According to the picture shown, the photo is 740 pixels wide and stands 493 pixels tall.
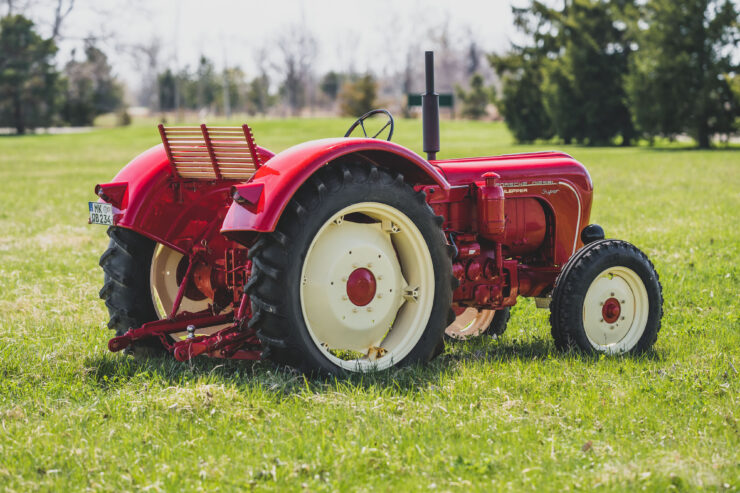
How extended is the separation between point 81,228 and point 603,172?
15.3 metres

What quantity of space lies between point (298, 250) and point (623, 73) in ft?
137

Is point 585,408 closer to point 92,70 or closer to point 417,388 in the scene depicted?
point 417,388

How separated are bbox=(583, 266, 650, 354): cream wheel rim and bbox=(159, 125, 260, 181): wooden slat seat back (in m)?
2.24

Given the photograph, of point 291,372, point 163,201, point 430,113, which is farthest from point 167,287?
point 430,113

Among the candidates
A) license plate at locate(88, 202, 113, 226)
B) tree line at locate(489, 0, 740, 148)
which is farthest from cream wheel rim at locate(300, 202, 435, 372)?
tree line at locate(489, 0, 740, 148)

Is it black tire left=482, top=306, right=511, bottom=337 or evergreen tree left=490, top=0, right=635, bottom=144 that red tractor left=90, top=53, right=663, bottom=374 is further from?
evergreen tree left=490, top=0, right=635, bottom=144

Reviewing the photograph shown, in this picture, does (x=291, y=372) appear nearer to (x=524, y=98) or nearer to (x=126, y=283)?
(x=126, y=283)

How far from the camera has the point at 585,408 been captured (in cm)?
408

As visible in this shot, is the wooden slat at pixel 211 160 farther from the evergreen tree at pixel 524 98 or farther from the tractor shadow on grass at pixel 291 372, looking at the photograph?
the evergreen tree at pixel 524 98

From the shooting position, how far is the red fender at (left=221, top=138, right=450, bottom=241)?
412cm

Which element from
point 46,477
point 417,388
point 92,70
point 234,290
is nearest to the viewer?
point 46,477

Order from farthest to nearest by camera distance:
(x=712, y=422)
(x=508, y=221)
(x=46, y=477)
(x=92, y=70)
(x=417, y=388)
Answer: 1. (x=92, y=70)
2. (x=508, y=221)
3. (x=417, y=388)
4. (x=712, y=422)
5. (x=46, y=477)

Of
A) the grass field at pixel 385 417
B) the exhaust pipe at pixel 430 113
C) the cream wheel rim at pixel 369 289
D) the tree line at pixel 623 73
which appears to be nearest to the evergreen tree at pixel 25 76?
the tree line at pixel 623 73

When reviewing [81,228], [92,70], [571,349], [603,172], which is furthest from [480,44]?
[571,349]
